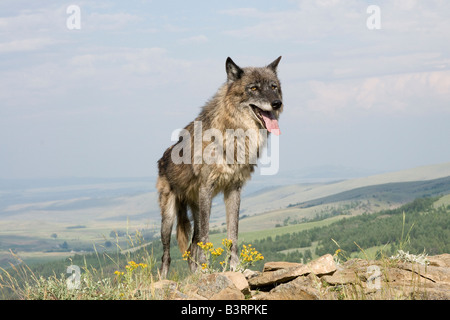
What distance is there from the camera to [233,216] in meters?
9.69

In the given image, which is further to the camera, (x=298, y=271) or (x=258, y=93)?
(x=258, y=93)

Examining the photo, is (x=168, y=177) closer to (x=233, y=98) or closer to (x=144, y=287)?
(x=233, y=98)

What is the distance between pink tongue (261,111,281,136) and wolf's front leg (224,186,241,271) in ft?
4.28

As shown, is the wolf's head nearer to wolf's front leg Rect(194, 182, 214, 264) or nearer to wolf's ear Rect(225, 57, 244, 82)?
wolf's ear Rect(225, 57, 244, 82)

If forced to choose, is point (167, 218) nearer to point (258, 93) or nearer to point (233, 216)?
point (233, 216)

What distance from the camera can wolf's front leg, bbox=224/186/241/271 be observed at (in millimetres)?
9469

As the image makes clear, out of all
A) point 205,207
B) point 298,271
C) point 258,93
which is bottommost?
point 298,271

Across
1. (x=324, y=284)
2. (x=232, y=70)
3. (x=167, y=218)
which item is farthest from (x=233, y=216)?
(x=232, y=70)

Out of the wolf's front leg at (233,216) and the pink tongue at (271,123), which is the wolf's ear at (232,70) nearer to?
the pink tongue at (271,123)

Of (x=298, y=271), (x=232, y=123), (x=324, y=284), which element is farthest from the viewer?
(x=232, y=123)

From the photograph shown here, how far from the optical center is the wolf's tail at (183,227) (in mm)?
11195

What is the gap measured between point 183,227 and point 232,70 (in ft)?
11.9
